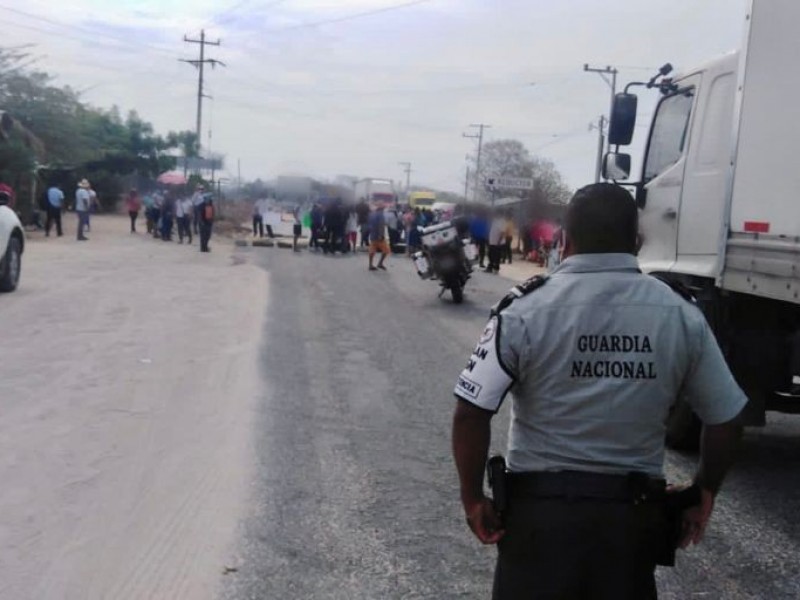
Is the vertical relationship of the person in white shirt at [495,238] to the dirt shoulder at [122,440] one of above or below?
above

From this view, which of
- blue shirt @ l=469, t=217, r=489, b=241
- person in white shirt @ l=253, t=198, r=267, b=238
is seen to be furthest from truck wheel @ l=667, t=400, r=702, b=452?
person in white shirt @ l=253, t=198, r=267, b=238

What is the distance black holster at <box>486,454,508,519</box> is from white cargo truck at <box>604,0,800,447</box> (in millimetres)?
2433

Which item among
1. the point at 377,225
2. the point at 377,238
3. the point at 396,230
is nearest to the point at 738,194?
the point at 377,238

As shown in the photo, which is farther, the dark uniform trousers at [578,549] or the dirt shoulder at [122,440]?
the dirt shoulder at [122,440]

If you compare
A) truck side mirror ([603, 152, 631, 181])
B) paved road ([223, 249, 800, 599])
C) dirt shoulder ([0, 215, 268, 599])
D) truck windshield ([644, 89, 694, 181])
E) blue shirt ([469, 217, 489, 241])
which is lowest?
dirt shoulder ([0, 215, 268, 599])

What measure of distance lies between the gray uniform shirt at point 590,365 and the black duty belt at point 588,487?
0.08ft

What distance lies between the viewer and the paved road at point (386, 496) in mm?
4375

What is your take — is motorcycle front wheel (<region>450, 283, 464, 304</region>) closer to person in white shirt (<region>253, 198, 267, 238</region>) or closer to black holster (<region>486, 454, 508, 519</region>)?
black holster (<region>486, 454, 508, 519</region>)

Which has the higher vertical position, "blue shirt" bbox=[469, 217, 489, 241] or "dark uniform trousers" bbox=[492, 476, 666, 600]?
"blue shirt" bbox=[469, 217, 489, 241]

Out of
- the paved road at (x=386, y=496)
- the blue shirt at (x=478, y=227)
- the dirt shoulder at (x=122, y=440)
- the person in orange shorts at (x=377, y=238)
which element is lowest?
the dirt shoulder at (x=122, y=440)

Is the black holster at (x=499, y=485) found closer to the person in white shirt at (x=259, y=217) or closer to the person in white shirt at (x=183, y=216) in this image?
the person in white shirt at (x=183, y=216)

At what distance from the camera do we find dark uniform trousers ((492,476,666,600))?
8.36 feet

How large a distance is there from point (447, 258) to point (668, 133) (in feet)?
26.4

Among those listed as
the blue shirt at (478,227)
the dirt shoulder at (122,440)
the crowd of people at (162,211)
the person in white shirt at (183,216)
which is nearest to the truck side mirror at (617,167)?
the dirt shoulder at (122,440)
